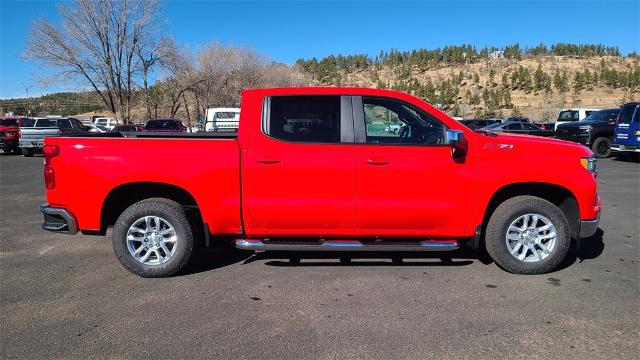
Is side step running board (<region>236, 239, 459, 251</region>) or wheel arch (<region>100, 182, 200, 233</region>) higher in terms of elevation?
wheel arch (<region>100, 182, 200, 233</region>)

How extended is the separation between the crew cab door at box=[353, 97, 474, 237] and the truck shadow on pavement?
60 cm

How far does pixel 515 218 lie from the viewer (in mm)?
4734

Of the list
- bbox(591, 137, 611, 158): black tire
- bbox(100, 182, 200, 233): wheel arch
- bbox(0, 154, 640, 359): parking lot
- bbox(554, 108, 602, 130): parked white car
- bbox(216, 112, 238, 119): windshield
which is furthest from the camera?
bbox(554, 108, 602, 130): parked white car

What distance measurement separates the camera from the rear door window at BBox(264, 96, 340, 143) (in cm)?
475

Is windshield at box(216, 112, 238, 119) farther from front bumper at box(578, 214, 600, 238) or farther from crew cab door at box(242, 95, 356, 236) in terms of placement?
front bumper at box(578, 214, 600, 238)

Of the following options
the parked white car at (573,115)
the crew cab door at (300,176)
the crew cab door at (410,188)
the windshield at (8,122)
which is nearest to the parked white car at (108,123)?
the windshield at (8,122)

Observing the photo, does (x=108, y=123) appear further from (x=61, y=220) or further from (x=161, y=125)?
(x=61, y=220)

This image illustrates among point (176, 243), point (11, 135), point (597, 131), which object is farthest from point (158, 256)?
point (11, 135)

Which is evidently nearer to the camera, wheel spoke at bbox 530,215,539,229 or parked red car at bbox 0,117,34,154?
wheel spoke at bbox 530,215,539,229

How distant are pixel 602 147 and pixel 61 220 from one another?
64.5 ft

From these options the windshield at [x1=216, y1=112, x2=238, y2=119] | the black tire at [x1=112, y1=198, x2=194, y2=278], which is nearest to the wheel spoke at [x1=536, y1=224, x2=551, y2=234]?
the black tire at [x1=112, y1=198, x2=194, y2=278]

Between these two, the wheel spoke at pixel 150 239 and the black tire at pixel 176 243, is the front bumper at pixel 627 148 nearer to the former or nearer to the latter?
the black tire at pixel 176 243

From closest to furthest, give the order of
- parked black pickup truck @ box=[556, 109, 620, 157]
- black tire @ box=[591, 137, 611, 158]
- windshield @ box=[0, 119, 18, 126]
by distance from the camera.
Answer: parked black pickup truck @ box=[556, 109, 620, 157]
black tire @ box=[591, 137, 611, 158]
windshield @ box=[0, 119, 18, 126]

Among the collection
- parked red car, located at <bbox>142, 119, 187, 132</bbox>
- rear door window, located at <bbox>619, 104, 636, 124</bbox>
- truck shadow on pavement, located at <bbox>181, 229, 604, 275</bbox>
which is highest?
rear door window, located at <bbox>619, 104, 636, 124</bbox>
